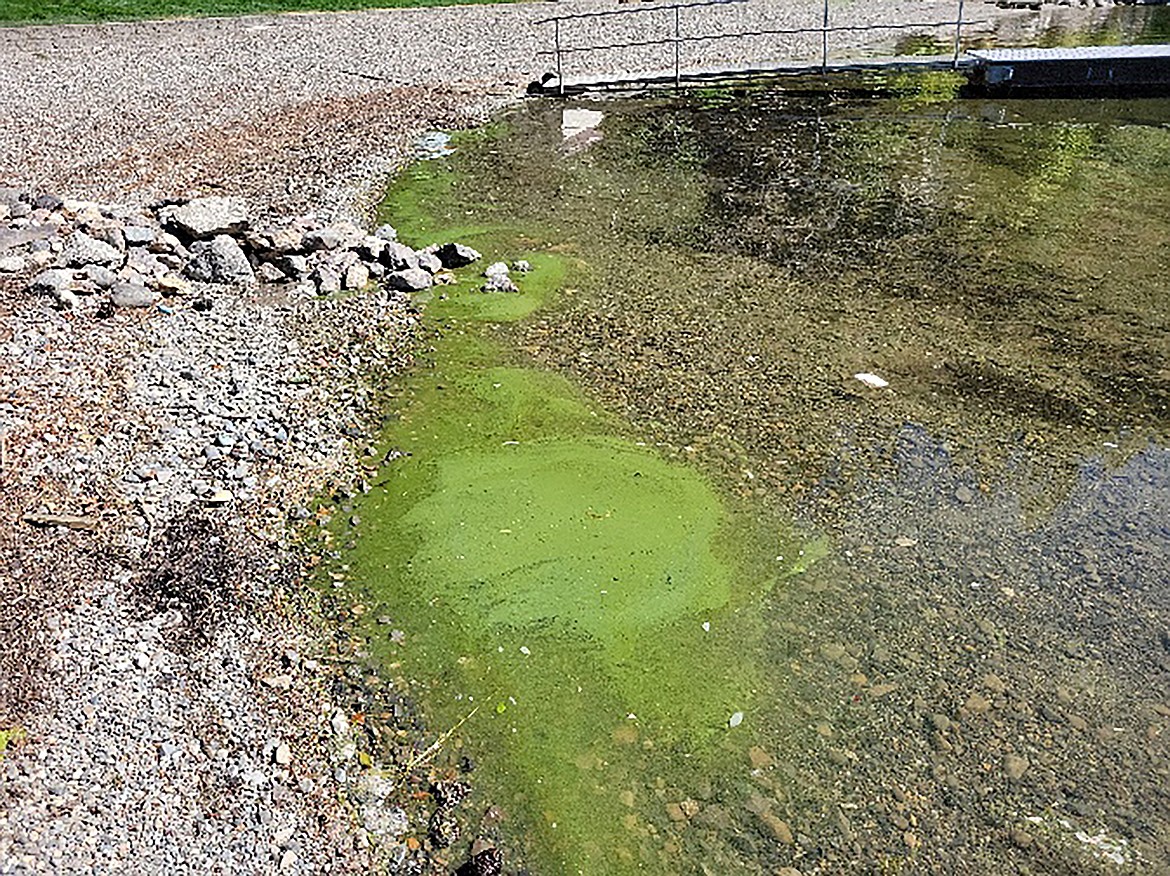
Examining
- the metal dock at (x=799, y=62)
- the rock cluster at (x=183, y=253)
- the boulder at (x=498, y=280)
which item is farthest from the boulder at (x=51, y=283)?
the metal dock at (x=799, y=62)

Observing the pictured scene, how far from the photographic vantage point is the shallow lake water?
15.8ft

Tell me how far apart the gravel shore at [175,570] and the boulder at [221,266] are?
40cm

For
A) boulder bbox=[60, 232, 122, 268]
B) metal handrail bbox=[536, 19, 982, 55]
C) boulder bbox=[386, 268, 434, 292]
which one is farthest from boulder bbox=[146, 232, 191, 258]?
metal handrail bbox=[536, 19, 982, 55]

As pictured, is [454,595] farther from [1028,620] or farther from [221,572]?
[1028,620]

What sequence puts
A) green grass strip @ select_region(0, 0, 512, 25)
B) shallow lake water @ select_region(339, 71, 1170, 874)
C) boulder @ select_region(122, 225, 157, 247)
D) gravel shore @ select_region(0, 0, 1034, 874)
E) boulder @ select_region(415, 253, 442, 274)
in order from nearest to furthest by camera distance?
gravel shore @ select_region(0, 0, 1034, 874) < shallow lake water @ select_region(339, 71, 1170, 874) < boulder @ select_region(122, 225, 157, 247) < boulder @ select_region(415, 253, 442, 274) < green grass strip @ select_region(0, 0, 512, 25)

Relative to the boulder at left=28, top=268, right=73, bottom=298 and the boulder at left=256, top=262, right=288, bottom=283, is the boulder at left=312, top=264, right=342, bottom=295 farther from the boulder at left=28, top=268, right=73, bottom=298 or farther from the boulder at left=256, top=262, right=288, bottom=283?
the boulder at left=28, top=268, right=73, bottom=298

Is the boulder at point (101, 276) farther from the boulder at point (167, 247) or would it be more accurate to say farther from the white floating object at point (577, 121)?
the white floating object at point (577, 121)

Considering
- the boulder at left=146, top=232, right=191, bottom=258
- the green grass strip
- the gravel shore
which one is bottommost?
the gravel shore

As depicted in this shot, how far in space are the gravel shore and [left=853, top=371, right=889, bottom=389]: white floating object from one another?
3.98m

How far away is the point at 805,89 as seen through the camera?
61.9 feet

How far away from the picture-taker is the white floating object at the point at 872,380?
8.39 m

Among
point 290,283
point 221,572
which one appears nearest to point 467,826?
point 221,572

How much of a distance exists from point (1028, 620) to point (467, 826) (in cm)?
337

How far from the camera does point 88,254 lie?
9.86 meters
